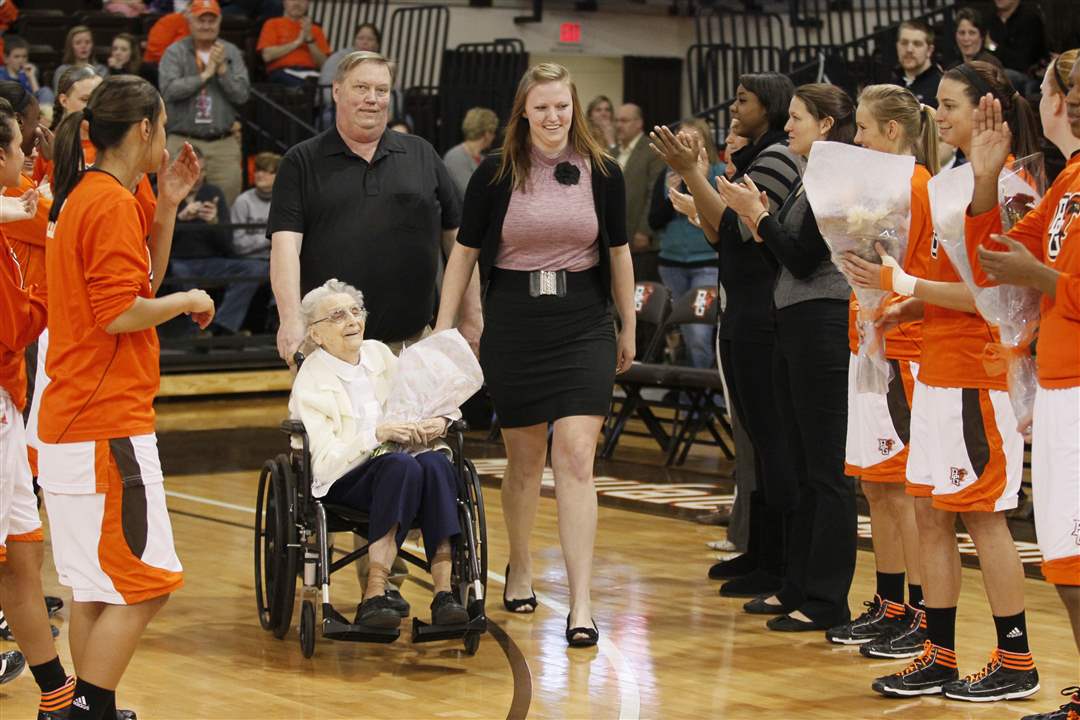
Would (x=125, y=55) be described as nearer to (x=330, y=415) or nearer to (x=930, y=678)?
(x=330, y=415)

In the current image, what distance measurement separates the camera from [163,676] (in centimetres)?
486

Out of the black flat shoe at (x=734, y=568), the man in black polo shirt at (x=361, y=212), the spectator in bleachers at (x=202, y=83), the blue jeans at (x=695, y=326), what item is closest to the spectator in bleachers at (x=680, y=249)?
the blue jeans at (x=695, y=326)

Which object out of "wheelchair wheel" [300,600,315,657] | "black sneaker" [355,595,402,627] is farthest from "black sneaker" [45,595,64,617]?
"black sneaker" [355,595,402,627]

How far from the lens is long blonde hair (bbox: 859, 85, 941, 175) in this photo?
4.83 metres

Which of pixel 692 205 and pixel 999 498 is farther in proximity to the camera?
pixel 692 205

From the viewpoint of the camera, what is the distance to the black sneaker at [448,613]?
4902mm

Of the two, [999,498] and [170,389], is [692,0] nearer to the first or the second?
[170,389]

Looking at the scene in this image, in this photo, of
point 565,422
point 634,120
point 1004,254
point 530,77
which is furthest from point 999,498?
point 634,120

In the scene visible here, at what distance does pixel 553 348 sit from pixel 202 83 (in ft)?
21.4

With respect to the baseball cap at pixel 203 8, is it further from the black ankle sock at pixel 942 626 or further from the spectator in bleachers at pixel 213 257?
the black ankle sock at pixel 942 626

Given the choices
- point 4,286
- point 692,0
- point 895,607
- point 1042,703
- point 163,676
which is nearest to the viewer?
point 4,286

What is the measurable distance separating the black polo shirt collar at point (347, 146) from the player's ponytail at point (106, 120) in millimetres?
1687

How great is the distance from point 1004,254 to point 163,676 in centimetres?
273

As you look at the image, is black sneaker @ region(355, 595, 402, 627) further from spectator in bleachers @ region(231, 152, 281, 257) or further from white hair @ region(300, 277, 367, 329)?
spectator in bleachers @ region(231, 152, 281, 257)
